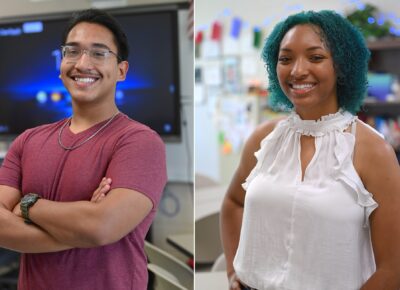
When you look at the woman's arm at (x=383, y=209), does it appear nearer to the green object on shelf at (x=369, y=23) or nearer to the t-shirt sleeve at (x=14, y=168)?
the t-shirt sleeve at (x=14, y=168)

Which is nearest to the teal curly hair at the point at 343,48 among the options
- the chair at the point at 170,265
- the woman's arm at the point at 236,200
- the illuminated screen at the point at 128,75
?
the woman's arm at the point at 236,200

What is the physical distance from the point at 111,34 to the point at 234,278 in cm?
80

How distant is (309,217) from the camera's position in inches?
44.9

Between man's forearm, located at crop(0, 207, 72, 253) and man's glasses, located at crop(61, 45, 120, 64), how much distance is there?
451 millimetres

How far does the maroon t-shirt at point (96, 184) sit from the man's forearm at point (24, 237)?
0.19ft

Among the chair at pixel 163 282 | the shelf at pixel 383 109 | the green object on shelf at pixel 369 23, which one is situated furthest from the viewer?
the shelf at pixel 383 109

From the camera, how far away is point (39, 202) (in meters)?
1.13

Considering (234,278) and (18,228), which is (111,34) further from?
(234,278)

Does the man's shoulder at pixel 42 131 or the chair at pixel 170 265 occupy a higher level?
the man's shoulder at pixel 42 131

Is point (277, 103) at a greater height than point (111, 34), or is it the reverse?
point (111, 34)

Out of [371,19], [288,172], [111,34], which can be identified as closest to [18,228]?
[111,34]

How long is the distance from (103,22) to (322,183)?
0.73 m

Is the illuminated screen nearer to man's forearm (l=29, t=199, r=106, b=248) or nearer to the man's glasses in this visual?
the man's glasses

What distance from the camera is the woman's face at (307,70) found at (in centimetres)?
116
